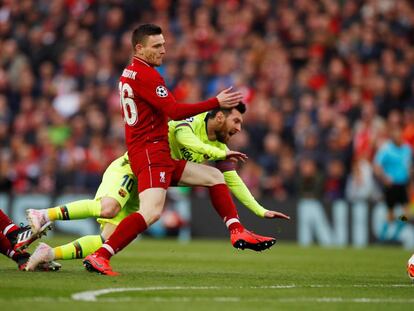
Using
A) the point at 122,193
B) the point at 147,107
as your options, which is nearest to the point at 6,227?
the point at 122,193

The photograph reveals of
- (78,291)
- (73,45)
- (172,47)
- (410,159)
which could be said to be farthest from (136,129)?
(73,45)

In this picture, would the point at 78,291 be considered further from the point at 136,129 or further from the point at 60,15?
the point at 60,15

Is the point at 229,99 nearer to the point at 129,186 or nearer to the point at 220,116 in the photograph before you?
the point at 220,116

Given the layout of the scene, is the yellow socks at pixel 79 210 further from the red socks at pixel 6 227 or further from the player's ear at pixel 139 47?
the player's ear at pixel 139 47

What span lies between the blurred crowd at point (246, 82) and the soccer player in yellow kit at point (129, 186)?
8.23 meters

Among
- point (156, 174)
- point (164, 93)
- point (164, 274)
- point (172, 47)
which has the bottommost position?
point (164, 274)

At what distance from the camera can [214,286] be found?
843 centimetres

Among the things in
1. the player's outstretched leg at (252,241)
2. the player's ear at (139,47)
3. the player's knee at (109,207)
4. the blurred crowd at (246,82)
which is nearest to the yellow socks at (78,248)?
the player's knee at (109,207)

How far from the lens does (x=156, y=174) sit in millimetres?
9227

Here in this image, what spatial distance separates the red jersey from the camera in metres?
9.09

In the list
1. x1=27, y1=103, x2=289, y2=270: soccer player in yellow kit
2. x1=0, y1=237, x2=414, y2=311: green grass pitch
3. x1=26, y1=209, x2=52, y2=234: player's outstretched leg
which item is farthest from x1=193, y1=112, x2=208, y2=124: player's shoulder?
x1=26, y1=209, x2=52, y2=234: player's outstretched leg

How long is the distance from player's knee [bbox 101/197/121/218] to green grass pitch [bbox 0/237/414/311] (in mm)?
576

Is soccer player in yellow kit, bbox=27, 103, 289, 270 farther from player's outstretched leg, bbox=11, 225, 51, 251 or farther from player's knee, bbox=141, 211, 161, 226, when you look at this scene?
player's knee, bbox=141, 211, 161, 226

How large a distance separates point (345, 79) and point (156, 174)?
11.9 meters
